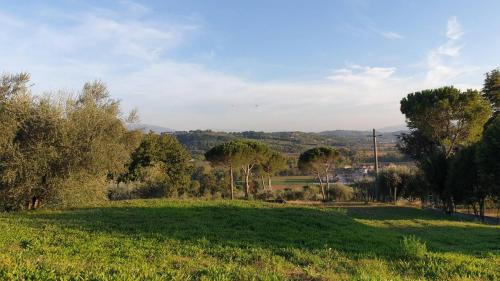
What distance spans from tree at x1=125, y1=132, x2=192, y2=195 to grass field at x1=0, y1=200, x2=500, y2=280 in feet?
70.9

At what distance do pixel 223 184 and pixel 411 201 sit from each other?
2365 cm

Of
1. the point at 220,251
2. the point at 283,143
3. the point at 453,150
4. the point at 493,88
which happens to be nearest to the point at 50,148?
the point at 220,251

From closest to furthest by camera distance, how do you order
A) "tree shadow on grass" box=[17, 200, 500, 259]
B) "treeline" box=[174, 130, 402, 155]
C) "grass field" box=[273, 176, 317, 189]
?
"tree shadow on grass" box=[17, 200, 500, 259] < "grass field" box=[273, 176, 317, 189] < "treeline" box=[174, 130, 402, 155]

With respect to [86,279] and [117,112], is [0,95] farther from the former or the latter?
[86,279]

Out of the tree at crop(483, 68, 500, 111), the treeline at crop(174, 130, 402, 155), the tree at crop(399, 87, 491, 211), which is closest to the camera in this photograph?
the tree at crop(399, 87, 491, 211)

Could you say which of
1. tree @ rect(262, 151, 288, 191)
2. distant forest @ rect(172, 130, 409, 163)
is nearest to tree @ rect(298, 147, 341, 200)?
tree @ rect(262, 151, 288, 191)

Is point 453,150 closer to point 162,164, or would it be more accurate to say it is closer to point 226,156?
point 226,156

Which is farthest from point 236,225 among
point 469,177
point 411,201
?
point 411,201

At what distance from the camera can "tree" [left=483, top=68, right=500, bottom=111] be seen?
36250 mm

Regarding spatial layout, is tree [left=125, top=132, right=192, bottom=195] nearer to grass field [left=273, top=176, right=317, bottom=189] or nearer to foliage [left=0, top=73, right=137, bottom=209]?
grass field [left=273, top=176, right=317, bottom=189]

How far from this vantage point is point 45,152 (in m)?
16.3

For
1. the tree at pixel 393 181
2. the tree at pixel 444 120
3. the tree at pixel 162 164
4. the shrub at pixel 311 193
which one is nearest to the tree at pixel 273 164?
the shrub at pixel 311 193

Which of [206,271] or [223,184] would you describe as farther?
[223,184]

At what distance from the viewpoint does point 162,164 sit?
40.1 meters
